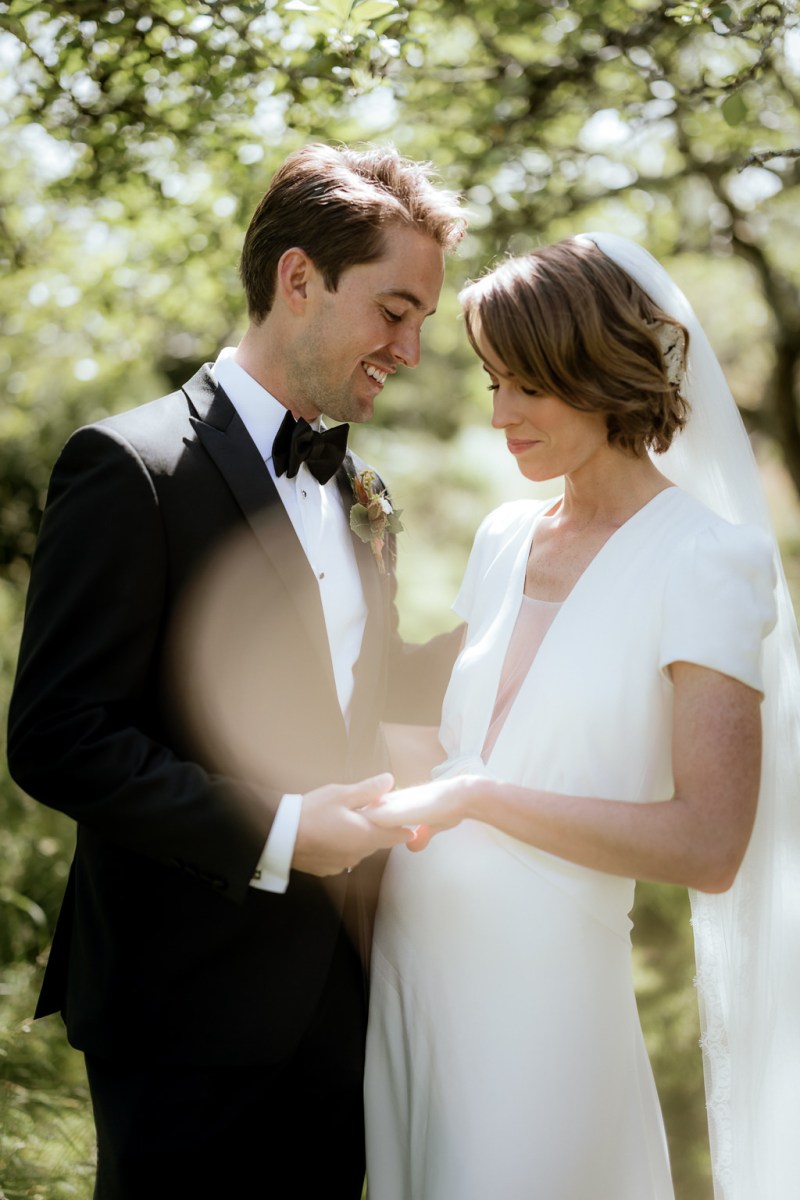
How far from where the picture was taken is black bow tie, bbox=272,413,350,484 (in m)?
2.40

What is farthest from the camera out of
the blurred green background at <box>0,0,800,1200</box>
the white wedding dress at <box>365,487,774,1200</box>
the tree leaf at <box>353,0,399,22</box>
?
the blurred green background at <box>0,0,800,1200</box>

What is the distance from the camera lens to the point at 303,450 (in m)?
2.41

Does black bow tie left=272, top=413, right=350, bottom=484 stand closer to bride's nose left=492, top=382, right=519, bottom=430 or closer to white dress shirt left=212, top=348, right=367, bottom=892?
white dress shirt left=212, top=348, right=367, bottom=892

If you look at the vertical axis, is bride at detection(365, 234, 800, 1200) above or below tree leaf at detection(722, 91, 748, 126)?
below

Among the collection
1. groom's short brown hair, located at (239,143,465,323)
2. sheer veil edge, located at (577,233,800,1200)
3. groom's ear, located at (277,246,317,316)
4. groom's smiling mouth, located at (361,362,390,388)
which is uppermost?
groom's short brown hair, located at (239,143,465,323)

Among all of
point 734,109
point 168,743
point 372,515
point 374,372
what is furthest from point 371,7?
point 168,743

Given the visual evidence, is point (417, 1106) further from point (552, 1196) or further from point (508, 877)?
point (508, 877)

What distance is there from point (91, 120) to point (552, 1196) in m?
3.44

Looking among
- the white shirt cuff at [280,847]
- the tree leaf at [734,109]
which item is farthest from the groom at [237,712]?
the tree leaf at [734,109]

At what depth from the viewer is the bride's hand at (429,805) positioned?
6.79 feet

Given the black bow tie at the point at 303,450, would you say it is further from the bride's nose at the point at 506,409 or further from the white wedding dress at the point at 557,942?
the white wedding dress at the point at 557,942

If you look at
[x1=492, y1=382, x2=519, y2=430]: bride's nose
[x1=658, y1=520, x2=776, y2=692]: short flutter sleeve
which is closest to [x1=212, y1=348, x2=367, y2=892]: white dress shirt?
[x1=492, y1=382, x2=519, y2=430]: bride's nose

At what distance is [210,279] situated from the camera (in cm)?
490

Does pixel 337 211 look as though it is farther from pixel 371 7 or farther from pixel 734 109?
pixel 734 109
